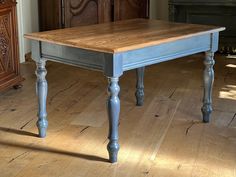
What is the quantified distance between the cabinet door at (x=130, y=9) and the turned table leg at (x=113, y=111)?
2.59 metres

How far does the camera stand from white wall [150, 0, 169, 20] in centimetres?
531

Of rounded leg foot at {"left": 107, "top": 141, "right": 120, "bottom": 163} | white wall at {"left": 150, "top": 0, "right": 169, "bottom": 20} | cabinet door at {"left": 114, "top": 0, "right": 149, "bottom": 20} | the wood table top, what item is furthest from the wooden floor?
white wall at {"left": 150, "top": 0, "right": 169, "bottom": 20}

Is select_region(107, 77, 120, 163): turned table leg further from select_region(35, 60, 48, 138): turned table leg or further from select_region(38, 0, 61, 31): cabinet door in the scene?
select_region(38, 0, 61, 31): cabinet door

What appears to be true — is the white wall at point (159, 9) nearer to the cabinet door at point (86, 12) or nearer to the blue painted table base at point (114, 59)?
the cabinet door at point (86, 12)

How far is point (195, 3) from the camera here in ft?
15.5

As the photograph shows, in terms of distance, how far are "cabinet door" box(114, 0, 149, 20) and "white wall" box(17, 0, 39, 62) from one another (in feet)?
2.67

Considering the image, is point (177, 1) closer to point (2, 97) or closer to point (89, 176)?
point (2, 97)

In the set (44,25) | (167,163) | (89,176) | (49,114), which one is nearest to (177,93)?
(49,114)

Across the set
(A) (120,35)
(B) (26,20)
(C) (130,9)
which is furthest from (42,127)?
→ (C) (130,9)

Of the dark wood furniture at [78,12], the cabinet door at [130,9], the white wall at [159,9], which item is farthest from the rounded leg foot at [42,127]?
the white wall at [159,9]

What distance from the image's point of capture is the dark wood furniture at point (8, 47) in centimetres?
321

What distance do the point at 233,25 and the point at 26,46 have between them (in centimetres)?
220

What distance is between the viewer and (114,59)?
6.52ft

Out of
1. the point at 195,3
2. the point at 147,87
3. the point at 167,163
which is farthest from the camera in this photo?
the point at 195,3
